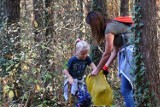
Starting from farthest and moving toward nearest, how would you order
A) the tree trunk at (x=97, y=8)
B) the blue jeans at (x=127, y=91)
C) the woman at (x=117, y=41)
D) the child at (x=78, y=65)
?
the tree trunk at (x=97, y=8), the child at (x=78, y=65), the blue jeans at (x=127, y=91), the woman at (x=117, y=41)

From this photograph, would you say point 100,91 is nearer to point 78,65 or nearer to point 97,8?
point 78,65

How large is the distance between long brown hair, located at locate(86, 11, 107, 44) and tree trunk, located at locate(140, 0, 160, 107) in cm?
68

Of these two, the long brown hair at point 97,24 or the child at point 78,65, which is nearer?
the long brown hair at point 97,24

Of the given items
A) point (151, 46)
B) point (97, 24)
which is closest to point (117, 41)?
point (97, 24)

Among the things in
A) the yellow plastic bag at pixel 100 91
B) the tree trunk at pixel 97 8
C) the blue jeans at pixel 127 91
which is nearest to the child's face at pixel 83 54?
the yellow plastic bag at pixel 100 91

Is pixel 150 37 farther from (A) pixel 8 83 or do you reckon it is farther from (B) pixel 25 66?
(A) pixel 8 83

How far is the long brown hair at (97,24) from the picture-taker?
5.54 metres

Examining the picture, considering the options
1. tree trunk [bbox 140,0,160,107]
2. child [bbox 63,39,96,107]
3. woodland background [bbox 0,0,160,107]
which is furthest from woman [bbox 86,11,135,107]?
child [bbox 63,39,96,107]

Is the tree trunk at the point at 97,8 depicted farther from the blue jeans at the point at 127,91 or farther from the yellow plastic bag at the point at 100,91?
the blue jeans at the point at 127,91

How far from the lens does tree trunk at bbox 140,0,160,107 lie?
525cm

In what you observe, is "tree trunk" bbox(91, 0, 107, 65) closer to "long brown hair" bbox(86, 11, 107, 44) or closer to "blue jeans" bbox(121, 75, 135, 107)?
"long brown hair" bbox(86, 11, 107, 44)

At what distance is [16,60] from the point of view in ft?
22.6

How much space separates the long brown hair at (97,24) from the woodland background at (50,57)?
12.6 inches

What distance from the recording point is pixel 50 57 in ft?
26.2
